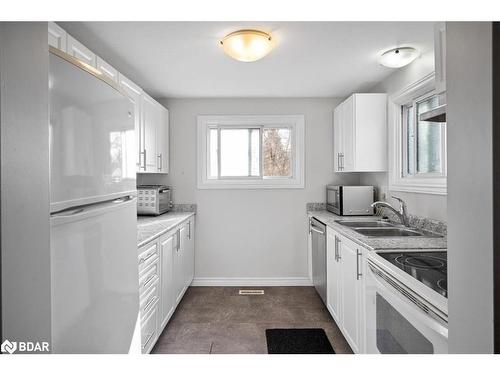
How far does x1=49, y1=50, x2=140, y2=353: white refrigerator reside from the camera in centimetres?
76

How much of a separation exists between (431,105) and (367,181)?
49.5 inches

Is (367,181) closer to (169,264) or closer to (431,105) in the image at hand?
(431,105)

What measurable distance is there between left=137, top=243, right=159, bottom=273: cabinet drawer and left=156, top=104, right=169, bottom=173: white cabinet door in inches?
56.6

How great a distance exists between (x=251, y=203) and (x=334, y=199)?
3.36 ft

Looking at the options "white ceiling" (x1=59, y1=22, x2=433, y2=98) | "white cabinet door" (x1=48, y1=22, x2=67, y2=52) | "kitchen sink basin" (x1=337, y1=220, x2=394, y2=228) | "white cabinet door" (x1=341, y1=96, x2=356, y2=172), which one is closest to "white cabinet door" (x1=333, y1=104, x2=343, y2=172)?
"white cabinet door" (x1=341, y1=96, x2=356, y2=172)

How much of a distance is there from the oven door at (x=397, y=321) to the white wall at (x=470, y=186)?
627 millimetres

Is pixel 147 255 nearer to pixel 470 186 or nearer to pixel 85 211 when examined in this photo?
pixel 85 211

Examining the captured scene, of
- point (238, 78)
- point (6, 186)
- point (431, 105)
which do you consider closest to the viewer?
point (6, 186)

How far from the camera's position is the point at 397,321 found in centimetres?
142

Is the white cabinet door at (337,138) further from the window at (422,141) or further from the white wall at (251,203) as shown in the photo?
the window at (422,141)

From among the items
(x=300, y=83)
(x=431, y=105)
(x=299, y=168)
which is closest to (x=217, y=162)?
(x=299, y=168)

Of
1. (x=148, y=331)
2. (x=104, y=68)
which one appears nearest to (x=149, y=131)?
(x=104, y=68)

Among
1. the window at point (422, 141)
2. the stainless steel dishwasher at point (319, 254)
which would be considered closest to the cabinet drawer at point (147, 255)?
the stainless steel dishwasher at point (319, 254)

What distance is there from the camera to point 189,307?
3.27m
